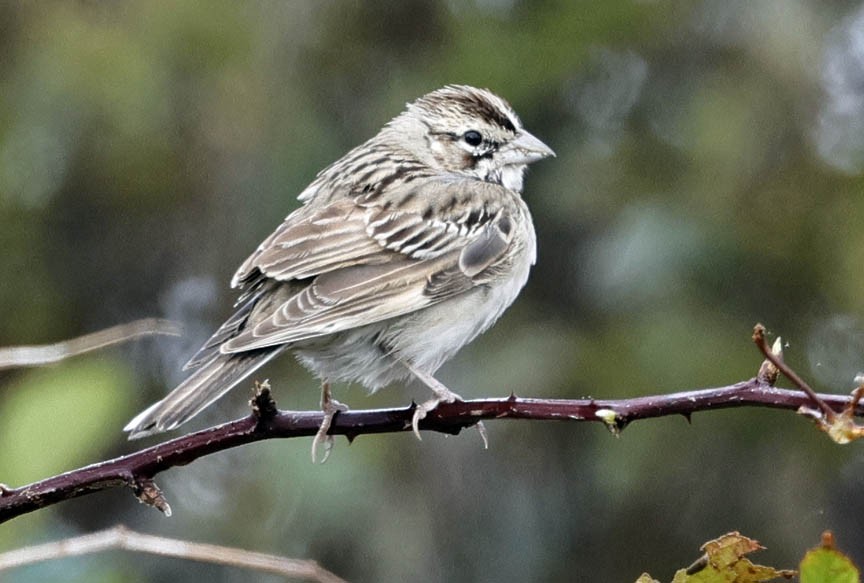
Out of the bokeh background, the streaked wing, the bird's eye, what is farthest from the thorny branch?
the bokeh background

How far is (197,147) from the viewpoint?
6.82 meters

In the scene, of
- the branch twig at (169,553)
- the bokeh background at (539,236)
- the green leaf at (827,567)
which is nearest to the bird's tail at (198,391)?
the branch twig at (169,553)

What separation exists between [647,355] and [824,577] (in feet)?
12.9

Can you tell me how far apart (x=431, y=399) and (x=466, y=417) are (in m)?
1.11

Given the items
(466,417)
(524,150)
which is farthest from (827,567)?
(524,150)

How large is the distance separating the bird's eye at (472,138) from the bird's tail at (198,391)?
1898 mm

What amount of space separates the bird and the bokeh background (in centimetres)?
81

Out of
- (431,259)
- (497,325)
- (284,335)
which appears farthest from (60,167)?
(284,335)

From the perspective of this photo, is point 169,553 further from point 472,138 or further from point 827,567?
point 472,138

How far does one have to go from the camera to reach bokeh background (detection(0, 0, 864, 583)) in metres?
5.95

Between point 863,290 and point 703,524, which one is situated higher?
point 863,290

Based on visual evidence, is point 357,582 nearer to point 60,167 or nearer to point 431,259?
point 431,259

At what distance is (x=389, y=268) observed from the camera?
15.3ft

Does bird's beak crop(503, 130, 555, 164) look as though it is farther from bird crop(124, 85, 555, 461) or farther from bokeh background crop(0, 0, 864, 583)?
bokeh background crop(0, 0, 864, 583)
